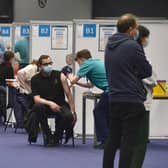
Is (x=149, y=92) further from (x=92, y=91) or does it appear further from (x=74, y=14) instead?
(x=74, y=14)

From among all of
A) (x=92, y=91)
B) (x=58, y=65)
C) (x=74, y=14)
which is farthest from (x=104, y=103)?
(x=74, y=14)

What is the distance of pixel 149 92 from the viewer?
576cm

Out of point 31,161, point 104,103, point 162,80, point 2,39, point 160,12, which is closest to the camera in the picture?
point 31,161

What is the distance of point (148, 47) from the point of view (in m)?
8.90

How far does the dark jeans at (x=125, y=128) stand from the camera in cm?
504

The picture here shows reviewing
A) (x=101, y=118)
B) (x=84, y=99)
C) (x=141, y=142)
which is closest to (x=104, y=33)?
(x=84, y=99)

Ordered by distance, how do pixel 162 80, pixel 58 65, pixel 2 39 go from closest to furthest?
pixel 162 80
pixel 58 65
pixel 2 39

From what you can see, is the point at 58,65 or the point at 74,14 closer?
the point at 58,65

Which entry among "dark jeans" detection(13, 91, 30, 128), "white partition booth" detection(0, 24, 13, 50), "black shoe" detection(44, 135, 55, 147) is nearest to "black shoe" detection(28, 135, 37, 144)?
"black shoe" detection(44, 135, 55, 147)

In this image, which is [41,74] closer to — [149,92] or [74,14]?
[149,92]

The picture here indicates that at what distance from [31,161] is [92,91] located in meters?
2.20

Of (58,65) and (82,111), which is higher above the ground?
(58,65)

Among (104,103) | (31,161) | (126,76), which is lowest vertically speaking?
(31,161)

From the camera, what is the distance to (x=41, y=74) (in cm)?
846
